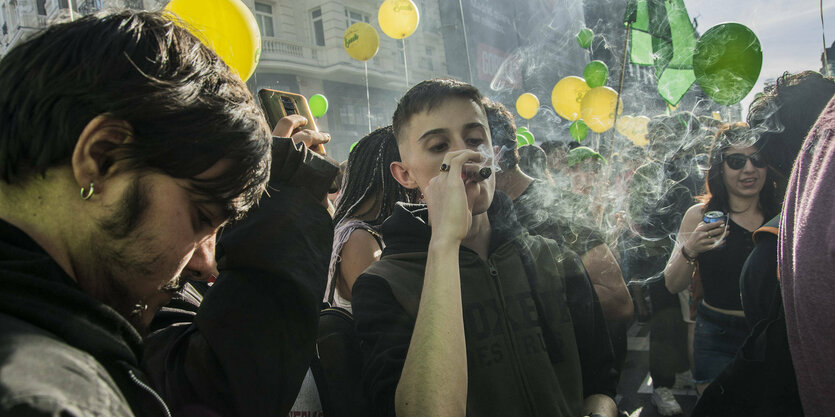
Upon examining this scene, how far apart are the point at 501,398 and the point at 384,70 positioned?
1823 centimetres

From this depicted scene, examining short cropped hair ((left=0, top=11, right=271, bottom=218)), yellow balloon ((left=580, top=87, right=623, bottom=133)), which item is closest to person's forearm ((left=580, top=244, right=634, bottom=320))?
short cropped hair ((left=0, top=11, right=271, bottom=218))

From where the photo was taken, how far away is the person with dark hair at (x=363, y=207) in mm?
2404

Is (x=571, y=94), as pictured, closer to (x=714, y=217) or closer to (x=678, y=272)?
(x=678, y=272)

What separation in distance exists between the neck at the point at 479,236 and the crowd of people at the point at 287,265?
0.01m

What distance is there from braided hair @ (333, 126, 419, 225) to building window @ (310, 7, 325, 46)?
15.7 metres

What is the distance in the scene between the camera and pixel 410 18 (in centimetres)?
770

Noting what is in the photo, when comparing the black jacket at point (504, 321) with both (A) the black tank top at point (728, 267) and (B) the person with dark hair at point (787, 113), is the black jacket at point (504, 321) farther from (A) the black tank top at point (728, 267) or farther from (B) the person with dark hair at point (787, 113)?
(A) the black tank top at point (728, 267)

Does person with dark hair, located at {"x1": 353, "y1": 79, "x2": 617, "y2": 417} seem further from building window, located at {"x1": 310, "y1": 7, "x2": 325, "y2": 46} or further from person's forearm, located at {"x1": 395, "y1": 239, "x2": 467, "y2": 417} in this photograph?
building window, located at {"x1": 310, "y1": 7, "x2": 325, "y2": 46}

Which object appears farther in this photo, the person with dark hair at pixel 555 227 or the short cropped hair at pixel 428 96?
the person with dark hair at pixel 555 227

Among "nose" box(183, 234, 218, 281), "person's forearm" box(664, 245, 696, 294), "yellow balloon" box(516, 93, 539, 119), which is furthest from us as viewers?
"yellow balloon" box(516, 93, 539, 119)

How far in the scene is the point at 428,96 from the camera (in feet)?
6.64

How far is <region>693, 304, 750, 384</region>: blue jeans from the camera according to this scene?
2.86m

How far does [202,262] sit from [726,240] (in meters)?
3.00

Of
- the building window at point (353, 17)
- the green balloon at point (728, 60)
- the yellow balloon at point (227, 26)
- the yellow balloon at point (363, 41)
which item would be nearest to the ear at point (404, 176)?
the yellow balloon at point (227, 26)
